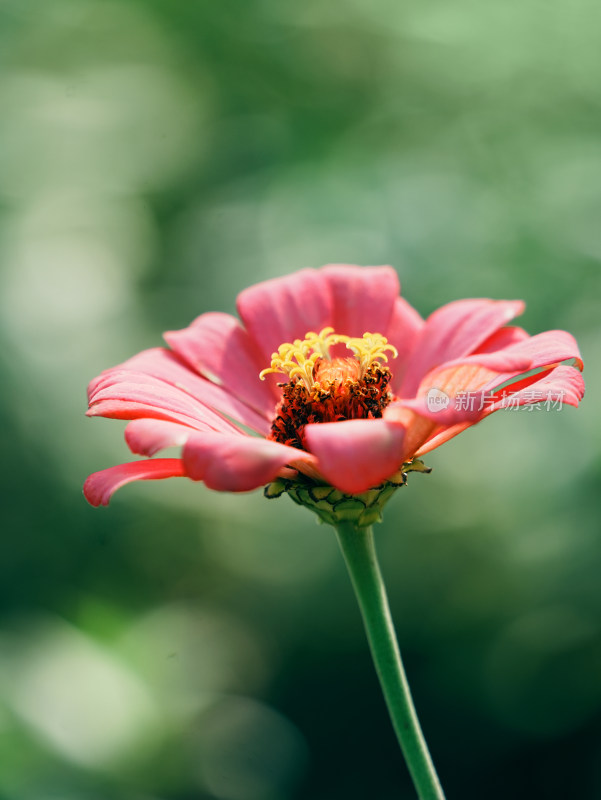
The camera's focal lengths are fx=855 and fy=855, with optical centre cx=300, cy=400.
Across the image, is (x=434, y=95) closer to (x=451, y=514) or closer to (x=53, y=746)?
(x=451, y=514)

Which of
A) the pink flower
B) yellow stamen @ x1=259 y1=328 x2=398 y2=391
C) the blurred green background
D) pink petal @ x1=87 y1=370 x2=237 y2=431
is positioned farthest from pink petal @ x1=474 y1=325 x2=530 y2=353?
the blurred green background

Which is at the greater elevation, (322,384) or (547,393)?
(322,384)

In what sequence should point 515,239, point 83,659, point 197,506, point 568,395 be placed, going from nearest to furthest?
1. point 568,395
2. point 83,659
3. point 197,506
4. point 515,239

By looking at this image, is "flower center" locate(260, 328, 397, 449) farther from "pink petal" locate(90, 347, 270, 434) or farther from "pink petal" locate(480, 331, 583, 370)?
"pink petal" locate(480, 331, 583, 370)

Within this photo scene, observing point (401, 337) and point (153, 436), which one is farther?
point (401, 337)

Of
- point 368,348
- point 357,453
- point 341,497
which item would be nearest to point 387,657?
point 341,497

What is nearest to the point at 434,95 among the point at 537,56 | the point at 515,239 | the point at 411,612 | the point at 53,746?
the point at 537,56

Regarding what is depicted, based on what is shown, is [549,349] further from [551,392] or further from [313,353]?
Result: [313,353]
